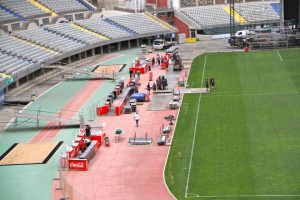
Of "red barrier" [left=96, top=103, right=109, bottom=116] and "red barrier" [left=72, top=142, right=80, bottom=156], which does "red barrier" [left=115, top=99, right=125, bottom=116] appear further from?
"red barrier" [left=72, top=142, right=80, bottom=156]

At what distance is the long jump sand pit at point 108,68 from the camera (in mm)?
61325

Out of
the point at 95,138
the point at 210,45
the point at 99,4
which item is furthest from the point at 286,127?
the point at 99,4

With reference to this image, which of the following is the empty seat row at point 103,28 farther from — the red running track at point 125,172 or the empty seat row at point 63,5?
the red running track at point 125,172

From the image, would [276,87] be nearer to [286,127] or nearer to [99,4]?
[286,127]

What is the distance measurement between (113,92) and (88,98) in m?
2.21

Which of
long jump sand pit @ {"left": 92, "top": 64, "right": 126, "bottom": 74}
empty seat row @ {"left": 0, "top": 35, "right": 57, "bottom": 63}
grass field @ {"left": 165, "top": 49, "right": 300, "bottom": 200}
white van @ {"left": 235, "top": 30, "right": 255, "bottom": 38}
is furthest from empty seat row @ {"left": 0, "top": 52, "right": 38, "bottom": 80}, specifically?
white van @ {"left": 235, "top": 30, "right": 255, "bottom": 38}

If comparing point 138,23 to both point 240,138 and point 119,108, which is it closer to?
point 119,108

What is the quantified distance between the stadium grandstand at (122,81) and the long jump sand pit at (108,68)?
0.10m

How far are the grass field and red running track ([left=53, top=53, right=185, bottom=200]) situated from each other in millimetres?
725

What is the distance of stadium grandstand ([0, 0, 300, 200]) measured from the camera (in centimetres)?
3231

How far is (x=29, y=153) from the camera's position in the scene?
122ft

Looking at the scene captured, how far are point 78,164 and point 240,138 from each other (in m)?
9.29

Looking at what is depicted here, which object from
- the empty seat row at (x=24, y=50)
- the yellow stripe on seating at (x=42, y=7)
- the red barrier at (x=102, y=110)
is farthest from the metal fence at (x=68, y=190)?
the yellow stripe on seating at (x=42, y=7)

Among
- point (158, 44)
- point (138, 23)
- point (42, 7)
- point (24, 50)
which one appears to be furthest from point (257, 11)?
point (24, 50)
